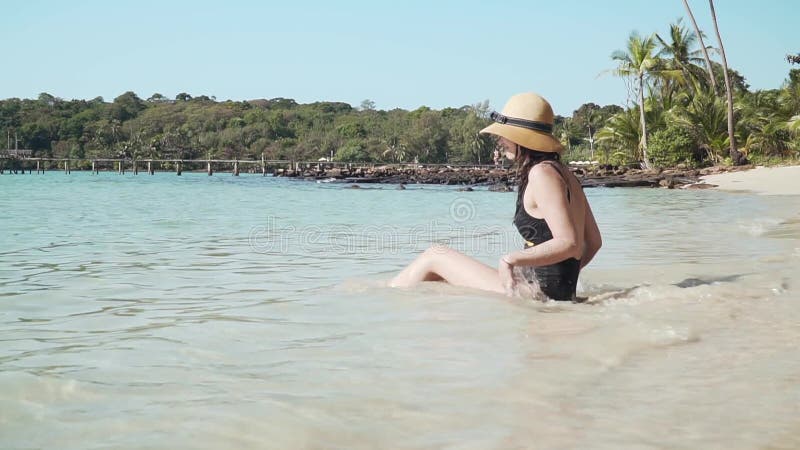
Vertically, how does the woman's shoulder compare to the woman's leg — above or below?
above

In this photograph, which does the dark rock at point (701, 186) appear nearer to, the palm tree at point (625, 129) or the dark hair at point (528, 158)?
the palm tree at point (625, 129)

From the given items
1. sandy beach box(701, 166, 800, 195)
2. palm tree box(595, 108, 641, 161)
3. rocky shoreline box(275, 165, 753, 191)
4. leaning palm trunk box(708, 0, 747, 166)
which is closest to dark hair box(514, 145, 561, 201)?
rocky shoreline box(275, 165, 753, 191)

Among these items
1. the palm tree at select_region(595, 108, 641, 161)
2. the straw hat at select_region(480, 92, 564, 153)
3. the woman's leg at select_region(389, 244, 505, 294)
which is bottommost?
the woman's leg at select_region(389, 244, 505, 294)

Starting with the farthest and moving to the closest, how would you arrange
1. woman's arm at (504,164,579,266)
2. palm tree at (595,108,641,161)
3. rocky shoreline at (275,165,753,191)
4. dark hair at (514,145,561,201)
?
palm tree at (595,108,641,161) → rocky shoreline at (275,165,753,191) → dark hair at (514,145,561,201) → woman's arm at (504,164,579,266)

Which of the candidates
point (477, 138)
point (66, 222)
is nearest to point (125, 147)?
point (477, 138)

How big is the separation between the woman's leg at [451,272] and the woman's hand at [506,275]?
48 mm

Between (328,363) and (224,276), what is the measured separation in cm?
299

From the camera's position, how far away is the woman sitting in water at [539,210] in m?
3.52

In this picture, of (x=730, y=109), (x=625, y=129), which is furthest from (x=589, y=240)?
(x=625, y=129)

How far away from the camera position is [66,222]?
1183 cm

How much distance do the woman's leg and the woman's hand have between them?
0.05 meters

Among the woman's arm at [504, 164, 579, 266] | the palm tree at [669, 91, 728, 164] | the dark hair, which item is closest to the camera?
the woman's arm at [504, 164, 579, 266]

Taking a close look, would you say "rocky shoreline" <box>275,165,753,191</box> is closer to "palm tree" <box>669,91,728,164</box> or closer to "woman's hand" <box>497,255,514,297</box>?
"palm tree" <box>669,91,728,164</box>

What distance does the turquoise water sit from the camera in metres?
2.10
